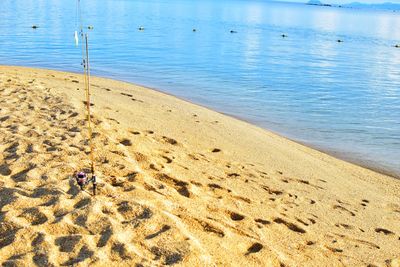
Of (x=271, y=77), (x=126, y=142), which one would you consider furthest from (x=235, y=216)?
(x=271, y=77)

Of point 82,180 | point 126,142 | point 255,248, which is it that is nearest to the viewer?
point 255,248

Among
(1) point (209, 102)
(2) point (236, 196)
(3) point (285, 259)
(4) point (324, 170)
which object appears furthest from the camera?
(1) point (209, 102)

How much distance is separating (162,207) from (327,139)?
27.5 feet

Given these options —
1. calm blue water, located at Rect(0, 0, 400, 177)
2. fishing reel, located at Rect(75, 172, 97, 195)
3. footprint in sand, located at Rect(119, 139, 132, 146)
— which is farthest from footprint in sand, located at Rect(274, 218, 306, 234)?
calm blue water, located at Rect(0, 0, 400, 177)

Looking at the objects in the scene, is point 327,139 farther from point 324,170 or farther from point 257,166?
point 257,166

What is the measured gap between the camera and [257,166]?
825 cm

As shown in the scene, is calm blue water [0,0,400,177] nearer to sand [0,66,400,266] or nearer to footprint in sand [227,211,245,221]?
sand [0,66,400,266]

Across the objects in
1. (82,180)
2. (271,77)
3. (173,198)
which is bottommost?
(271,77)

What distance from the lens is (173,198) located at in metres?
5.67

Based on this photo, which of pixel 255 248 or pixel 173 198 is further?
pixel 173 198

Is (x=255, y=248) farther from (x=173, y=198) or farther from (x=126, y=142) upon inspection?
(x=126, y=142)

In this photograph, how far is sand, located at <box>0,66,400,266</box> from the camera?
4336mm

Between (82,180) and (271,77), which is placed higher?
(82,180)

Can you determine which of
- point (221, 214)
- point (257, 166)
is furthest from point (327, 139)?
point (221, 214)
